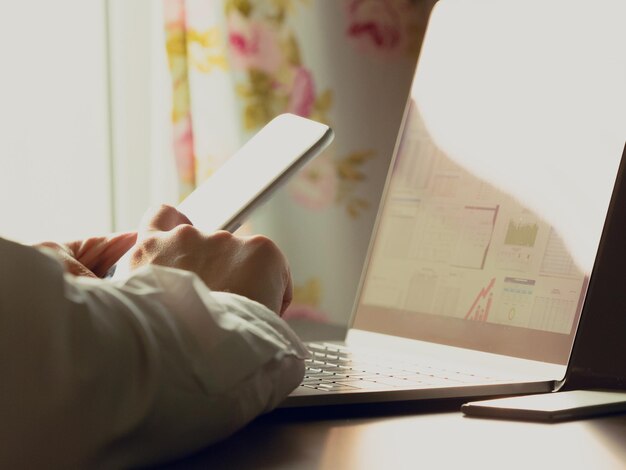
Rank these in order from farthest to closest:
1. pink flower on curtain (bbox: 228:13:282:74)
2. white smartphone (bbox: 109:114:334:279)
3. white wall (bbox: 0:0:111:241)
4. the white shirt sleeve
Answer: pink flower on curtain (bbox: 228:13:282:74), white wall (bbox: 0:0:111:241), white smartphone (bbox: 109:114:334:279), the white shirt sleeve

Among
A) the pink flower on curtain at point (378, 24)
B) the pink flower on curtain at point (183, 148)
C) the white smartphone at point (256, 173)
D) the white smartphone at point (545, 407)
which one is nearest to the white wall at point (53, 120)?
the pink flower on curtain at point (183, 148)

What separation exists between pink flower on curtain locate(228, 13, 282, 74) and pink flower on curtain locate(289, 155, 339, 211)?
0.56 feet

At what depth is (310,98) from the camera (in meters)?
1.47

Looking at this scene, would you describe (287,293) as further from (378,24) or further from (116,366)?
(378,24)

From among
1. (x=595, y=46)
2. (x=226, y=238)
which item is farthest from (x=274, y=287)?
(x=595, y=46)

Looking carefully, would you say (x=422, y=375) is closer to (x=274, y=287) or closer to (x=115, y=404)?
(x=274, y=287)

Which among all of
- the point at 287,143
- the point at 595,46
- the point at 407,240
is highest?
the point at 595,46

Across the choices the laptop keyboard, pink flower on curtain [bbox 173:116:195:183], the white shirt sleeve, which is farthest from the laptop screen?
pink flower on curtain [bbox 173:116:195:183]

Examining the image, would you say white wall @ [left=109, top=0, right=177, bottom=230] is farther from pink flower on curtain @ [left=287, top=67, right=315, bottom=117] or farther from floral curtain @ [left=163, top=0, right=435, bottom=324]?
pink flower on curtain @ [left=287, top=67, right=315, bottom=117]

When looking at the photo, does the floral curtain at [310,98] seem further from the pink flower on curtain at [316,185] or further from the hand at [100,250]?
the hand at [100,250]

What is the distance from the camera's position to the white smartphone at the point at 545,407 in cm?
49

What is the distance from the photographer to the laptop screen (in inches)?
28.1

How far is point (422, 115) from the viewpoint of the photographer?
0.92m

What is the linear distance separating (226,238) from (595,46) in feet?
1.32
